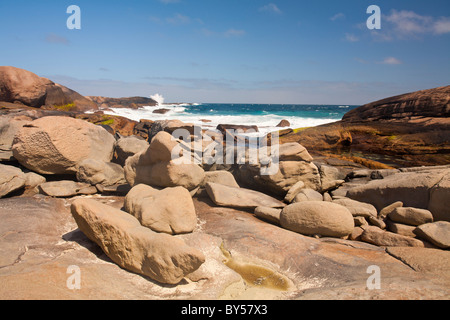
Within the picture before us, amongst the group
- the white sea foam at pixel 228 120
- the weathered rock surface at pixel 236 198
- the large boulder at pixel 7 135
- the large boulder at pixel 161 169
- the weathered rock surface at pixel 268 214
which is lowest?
the weathered rock surface at pixel 268 214

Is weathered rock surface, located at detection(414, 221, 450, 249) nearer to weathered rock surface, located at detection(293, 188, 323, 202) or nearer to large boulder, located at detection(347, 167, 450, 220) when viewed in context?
large boulder, located at detection(347, 167, 450, 220)

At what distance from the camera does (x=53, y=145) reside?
600cm

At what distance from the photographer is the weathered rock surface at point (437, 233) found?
158 inches

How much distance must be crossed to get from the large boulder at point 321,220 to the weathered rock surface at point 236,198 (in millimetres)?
958

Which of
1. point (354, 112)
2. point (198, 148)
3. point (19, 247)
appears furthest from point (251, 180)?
point (354, 112)

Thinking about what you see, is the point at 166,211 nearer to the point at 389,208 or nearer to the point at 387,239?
the point at 387,239

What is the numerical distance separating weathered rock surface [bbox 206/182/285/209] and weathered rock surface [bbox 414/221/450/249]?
2328 mm

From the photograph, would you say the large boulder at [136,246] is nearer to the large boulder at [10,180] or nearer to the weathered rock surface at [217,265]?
Result: the weathered rock surface at [217,265]

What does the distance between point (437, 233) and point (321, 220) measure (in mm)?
1614

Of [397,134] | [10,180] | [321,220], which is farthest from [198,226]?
[397,134]

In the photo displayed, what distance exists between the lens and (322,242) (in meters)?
4.33

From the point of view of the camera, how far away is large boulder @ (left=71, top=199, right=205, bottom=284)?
3.03m

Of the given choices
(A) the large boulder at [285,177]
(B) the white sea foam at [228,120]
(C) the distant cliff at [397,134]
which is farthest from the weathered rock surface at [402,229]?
(B) the white sea foam at [228,120]
